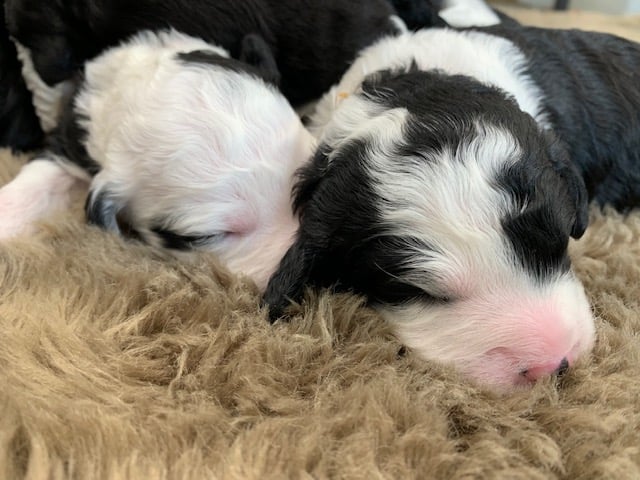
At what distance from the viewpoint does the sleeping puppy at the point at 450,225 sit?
1.37 meters

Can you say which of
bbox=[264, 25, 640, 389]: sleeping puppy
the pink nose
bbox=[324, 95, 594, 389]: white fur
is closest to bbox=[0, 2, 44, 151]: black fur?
bbox=[264, 25, 640, 389]: sleeping puppy

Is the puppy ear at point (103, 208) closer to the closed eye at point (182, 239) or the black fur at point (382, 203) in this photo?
the closed eye at point (182, 239)

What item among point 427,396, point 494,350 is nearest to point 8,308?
point 427,396

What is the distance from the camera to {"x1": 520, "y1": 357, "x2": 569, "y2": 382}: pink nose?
51.9 inches

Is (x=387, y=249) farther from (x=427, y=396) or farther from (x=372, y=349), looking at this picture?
(x=427, y=396)

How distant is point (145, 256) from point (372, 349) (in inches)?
26.3

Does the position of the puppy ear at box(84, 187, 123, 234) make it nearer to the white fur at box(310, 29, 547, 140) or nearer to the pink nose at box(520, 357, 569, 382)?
the white fur at box(310, 29, 547, 140)

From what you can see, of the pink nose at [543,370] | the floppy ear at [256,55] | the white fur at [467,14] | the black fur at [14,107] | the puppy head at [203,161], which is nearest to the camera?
the pink nose at [543,370]

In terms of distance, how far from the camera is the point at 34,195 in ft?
6.77

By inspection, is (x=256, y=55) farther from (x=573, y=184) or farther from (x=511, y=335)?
(x=511, y=335)

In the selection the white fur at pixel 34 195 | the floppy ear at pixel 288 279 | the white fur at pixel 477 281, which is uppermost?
the white fur at pixel 477 281

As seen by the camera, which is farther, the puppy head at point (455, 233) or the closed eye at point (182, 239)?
the closed eye at point (182, 239)

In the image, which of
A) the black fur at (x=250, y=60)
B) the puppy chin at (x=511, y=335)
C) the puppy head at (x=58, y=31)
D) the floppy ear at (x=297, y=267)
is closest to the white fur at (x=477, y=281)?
the puppy chin at (x=511, y=335)

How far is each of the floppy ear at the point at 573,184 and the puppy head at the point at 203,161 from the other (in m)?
0.61
